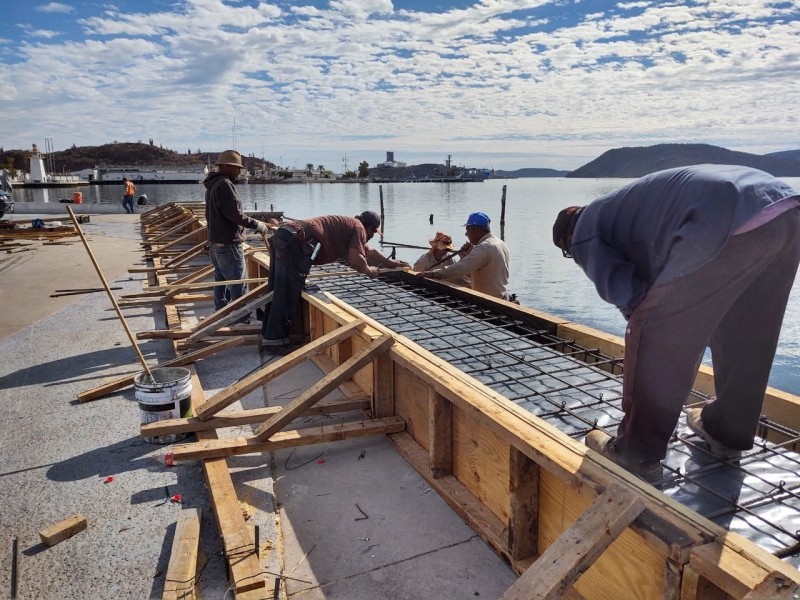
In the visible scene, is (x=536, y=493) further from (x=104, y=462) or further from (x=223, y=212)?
(x=223, y=212)

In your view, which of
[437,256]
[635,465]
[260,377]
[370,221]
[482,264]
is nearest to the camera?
[635,465]

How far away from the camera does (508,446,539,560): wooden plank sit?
2.76m

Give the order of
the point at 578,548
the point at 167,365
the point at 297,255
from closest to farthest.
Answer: the point at 578,548
the point at 167,365
the point at 297,255

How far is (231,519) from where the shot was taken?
3.05 metres

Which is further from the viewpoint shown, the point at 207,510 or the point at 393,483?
the point at 393,483

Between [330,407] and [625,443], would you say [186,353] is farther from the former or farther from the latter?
[625,443]

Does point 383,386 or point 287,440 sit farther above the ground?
point 383,386

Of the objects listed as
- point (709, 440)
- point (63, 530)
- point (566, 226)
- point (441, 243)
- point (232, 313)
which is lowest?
point (63, 530)

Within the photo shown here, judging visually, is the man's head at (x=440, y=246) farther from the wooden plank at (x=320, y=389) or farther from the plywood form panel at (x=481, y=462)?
the plywood form panel at (x=481, y=462)

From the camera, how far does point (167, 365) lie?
584 cm

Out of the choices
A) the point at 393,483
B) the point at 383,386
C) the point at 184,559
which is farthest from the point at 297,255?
the point at 184,559

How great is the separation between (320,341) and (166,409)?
1268 millimetres

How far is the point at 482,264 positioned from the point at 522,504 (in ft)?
14.9

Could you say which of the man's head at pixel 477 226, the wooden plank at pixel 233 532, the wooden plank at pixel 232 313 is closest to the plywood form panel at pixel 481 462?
the wooden plank at pixel 233 532
